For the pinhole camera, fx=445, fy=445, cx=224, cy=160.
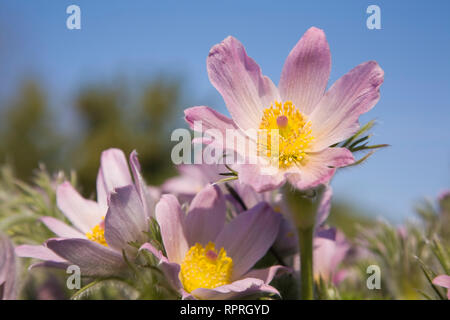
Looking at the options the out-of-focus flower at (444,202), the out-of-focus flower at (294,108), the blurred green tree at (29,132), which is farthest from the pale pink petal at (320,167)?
the blurred green tree at (29,132)

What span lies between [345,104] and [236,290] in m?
0.20

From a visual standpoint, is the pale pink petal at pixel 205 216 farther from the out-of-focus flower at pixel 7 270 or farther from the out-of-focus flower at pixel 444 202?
the out-of-focus flower at pixel 444 202

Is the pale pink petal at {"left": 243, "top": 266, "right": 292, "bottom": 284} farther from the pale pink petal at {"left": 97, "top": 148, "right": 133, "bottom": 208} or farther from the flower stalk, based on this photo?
the pale pink petal at {"left": 97, "top": 148, "right": 133, "bottom": 208}

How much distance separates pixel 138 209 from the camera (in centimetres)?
43

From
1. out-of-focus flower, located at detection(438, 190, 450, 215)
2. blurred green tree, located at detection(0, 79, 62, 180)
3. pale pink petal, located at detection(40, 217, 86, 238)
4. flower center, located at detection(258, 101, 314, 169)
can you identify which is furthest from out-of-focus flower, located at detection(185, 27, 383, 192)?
blurred green tree, located at detection(0, 79, 62, 180)

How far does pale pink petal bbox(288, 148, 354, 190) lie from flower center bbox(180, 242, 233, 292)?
0.40 feet

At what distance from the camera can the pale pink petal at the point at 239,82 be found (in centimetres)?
42

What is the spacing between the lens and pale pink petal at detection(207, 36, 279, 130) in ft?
1.39

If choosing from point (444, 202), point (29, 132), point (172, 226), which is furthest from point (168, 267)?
point (29, 132)

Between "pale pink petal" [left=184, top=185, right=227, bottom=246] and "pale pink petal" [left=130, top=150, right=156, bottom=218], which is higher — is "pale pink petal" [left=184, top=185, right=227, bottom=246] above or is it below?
below

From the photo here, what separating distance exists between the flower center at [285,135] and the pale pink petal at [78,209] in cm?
23

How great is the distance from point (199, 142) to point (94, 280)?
0.62 ft
